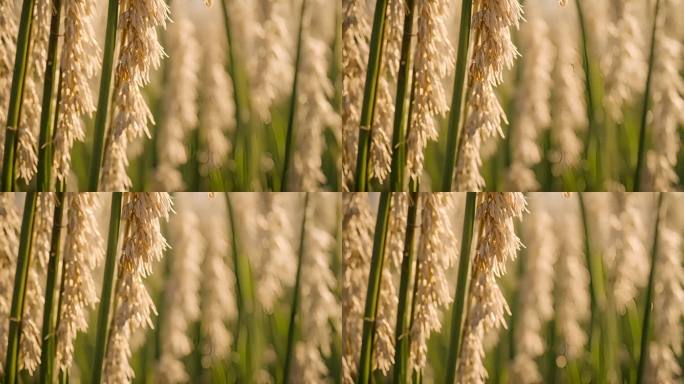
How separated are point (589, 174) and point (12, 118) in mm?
1339

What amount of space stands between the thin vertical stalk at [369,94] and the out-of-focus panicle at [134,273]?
45cm

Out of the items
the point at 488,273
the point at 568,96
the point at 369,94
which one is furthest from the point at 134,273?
the point at 568,96

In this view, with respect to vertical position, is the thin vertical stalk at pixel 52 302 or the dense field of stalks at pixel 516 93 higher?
the dense field of stalks at pixel 516 93

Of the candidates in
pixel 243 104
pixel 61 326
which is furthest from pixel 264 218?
pixel 61 326

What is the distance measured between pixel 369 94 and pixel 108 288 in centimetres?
75

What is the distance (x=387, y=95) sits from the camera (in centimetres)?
199

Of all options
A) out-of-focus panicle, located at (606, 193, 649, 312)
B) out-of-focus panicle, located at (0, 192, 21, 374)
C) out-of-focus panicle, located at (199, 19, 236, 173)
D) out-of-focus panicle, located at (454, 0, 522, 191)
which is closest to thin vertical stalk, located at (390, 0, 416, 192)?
out-of-focus panicle, located at (454, 0, 522, 191)

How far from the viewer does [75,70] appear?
1.98 meters

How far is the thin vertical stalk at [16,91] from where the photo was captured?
1.99 m

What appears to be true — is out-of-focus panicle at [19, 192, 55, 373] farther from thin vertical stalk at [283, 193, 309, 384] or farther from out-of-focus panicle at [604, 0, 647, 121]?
out-of-focus panicle at [604, 0, 647, 121]

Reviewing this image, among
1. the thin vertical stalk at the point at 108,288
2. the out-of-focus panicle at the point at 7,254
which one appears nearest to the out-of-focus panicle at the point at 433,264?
the thin vertical stalk at the point at 108,288

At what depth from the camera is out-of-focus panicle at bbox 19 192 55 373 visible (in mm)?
1991

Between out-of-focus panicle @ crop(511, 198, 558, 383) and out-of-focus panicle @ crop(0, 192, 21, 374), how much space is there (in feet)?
3.86

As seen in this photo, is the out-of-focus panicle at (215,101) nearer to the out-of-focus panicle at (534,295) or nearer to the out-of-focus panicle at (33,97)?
the out-of-focus panicle at (33,97)
